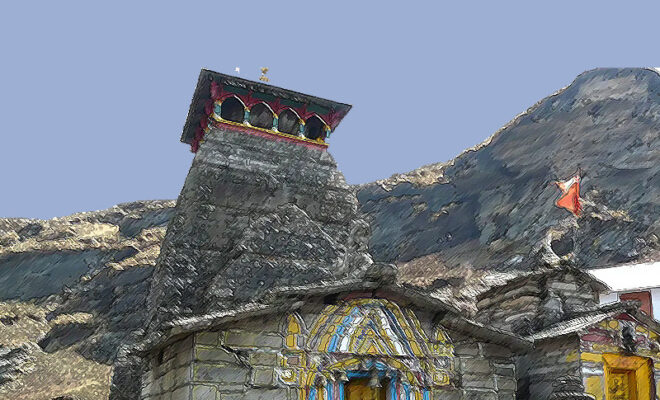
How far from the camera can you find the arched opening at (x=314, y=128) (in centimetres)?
2623

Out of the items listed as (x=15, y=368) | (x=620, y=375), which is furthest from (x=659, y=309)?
(x=15, y=368)

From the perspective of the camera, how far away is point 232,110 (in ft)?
82.3

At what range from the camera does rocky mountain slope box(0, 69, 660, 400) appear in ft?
135

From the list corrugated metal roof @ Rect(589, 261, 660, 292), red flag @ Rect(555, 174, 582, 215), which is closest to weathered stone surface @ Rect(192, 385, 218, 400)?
red flag @ Rect(555, 174, 582, 215)

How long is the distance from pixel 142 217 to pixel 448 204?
28.2m

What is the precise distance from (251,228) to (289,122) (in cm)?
Result: 660

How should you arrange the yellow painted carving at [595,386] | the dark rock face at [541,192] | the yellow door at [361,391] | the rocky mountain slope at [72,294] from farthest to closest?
1. the dark rock face at [541,192]
2. the rocky mountain slope at [72,294]
3. the yellow painted carving at [595,386]
4. the yellow door at [361,391]

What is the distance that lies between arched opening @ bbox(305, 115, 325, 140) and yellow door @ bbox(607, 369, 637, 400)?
14.6 m

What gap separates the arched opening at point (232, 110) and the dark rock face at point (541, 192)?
24232 mm

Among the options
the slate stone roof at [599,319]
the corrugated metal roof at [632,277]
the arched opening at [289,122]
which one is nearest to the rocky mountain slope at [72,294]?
the arched opening at [289,122]

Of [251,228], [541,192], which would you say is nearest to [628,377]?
[251,228]

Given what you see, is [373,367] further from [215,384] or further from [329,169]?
[329,169]

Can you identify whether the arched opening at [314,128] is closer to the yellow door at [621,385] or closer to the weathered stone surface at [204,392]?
the yellow door at [621,385]

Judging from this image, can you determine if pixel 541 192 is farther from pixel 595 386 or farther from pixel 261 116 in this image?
pixel 595 386
